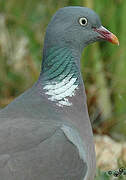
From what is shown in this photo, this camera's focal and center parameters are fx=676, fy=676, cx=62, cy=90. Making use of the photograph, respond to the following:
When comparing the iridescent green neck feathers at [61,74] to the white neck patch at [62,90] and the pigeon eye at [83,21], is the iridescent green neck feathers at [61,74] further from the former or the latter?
the pigeon eye at [83,21]

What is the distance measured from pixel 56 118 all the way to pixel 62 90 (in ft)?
0.75

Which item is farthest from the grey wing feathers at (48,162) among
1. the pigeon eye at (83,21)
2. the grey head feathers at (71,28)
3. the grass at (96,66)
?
the grass at (96,66)

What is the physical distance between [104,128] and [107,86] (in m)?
0.52

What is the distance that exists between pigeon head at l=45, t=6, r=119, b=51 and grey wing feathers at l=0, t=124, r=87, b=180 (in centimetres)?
63

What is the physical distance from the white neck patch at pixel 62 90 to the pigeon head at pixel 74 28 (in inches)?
8.8

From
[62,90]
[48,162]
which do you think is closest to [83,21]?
[62,90]

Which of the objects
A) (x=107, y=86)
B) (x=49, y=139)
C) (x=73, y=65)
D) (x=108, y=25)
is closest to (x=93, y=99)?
(x=107, y=86)

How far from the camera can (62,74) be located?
4.08 meters

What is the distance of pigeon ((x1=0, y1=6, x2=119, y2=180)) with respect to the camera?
11.9ft

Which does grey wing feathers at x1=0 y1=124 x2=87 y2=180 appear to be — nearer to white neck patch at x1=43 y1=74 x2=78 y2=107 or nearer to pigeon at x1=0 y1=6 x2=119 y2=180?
pigeon at x1=0 y1=6 x2=119 y2=180

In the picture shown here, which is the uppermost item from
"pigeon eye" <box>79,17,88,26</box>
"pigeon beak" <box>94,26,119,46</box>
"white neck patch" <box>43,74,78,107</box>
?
"pigeon eye" <box>79,17,88,26</box>

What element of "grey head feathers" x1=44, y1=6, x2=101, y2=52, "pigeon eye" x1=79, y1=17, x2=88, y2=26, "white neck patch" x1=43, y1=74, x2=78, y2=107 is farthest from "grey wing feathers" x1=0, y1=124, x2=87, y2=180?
"pigeon eye" x1=79, y1=17, x2=88, y2=26

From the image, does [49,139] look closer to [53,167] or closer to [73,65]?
[53,167]

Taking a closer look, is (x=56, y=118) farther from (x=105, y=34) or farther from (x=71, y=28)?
(x=105, y=34)
